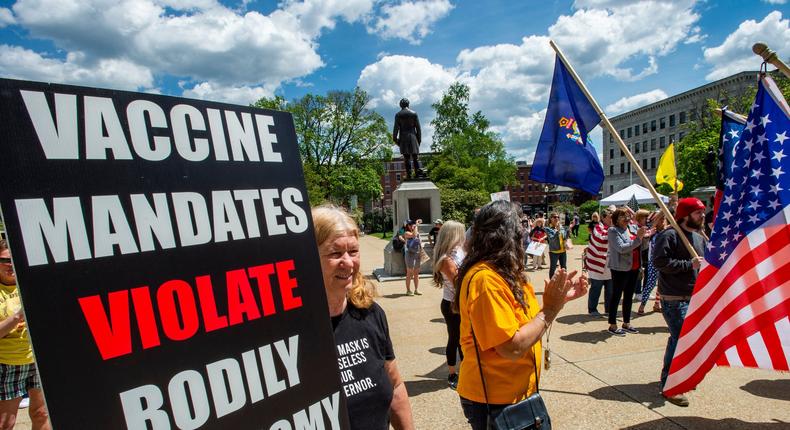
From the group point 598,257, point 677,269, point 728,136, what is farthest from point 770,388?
point 598,257

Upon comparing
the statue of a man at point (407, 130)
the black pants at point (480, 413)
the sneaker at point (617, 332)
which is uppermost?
the statue of a man at point (407, 130)

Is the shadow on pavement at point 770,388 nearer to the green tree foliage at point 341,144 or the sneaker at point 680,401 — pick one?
the sneaker at point 680,401

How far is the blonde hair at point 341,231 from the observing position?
1.89 metres

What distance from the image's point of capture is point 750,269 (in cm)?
299

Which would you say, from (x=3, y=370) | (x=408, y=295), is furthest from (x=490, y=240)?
(x=408, y=295)

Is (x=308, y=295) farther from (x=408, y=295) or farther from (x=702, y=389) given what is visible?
(x=408, y=295)

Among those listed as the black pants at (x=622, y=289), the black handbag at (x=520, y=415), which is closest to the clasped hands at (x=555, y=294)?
the black handbag at (x=520, y=415)

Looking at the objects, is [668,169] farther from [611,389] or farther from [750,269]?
[750,269]

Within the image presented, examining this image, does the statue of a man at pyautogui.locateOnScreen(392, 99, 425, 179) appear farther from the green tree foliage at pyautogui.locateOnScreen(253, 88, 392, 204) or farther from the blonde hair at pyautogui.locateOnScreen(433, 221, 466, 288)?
the green tree foliage at pyautogui.locateOnScreen(253, 88, 392, 204)

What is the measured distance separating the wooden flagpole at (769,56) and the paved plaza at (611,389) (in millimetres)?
2768

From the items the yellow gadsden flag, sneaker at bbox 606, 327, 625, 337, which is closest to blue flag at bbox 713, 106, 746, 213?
sneaker at bbox 606, 327, 625, 337

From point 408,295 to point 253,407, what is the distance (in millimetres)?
8643

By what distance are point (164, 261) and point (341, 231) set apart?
89 centimetres

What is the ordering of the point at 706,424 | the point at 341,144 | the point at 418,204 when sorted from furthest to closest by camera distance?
1. the point at 341,144
2. the point at 418,204
3. the point at 706,424
